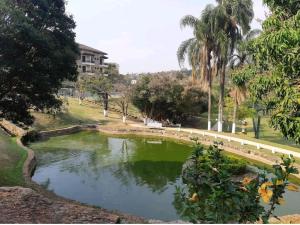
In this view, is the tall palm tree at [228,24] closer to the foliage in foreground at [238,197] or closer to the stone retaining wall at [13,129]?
the stone retaining wall at [13,129]

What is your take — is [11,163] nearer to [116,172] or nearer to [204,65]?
[116,172]

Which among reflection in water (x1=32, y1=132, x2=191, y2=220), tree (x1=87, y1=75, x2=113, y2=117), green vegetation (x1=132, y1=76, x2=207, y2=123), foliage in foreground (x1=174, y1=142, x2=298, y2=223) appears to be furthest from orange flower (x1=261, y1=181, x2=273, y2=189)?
tree (x1=87, y1=75, x2=113, y2=117)

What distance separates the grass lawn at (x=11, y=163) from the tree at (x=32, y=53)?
8.92 feet

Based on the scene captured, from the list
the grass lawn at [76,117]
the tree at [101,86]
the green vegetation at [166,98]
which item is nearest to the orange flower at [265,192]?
the grass lawn at [76,117]

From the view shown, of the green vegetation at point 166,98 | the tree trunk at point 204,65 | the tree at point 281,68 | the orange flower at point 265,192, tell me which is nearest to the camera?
the orange flower at point 265,192

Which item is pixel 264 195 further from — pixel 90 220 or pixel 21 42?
pixel 21 42

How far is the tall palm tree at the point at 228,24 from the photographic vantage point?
116ft

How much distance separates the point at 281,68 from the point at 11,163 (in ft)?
51.1

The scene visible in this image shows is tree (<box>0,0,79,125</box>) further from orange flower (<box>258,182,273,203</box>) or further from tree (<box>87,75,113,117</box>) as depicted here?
tree (<box>87,75,113,117</box>)

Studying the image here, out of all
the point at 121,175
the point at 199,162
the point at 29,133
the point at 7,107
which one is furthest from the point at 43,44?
the point at 29,133

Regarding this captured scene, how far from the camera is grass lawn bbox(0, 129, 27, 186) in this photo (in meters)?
16.5

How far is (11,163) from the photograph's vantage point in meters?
20.2

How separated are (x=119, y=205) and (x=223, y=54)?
932 inches

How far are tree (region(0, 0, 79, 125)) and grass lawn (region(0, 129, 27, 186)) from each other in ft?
8.92
